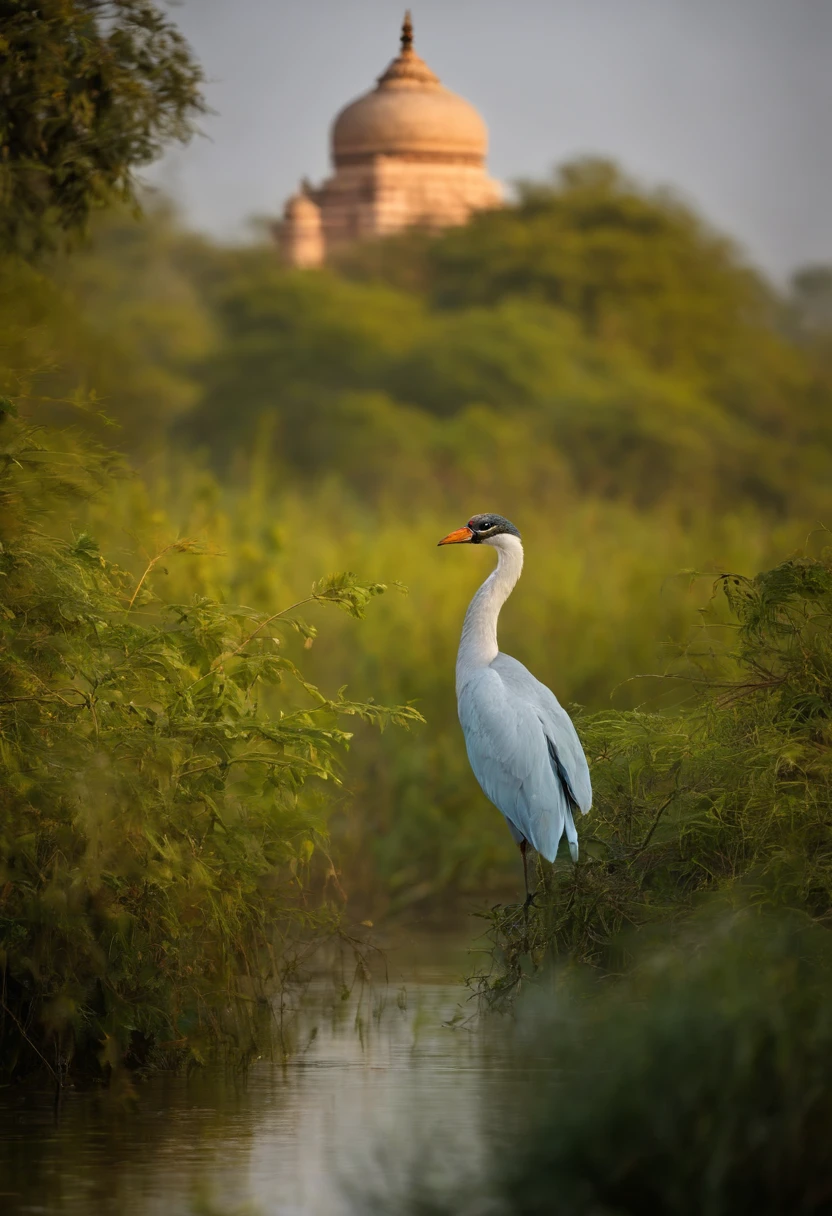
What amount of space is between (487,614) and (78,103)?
11.7 feet

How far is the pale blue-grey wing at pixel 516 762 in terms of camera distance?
683 centimetres

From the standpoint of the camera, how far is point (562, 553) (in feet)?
51.5

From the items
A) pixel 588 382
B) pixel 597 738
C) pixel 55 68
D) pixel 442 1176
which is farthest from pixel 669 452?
pixel 442 1176

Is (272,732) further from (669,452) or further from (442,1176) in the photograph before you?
(669,452)

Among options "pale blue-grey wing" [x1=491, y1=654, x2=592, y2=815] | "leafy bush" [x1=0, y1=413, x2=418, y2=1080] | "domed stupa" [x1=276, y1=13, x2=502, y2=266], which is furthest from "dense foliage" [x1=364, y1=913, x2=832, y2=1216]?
"domed stupa" [x1=276, y1=13, x2=502, y2=266]

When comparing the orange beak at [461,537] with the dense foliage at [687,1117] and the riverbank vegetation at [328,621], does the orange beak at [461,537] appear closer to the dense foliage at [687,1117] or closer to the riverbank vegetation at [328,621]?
the riverbank vegetation at [328,621]

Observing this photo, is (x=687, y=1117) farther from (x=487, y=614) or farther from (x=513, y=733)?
(x=487, y=614)

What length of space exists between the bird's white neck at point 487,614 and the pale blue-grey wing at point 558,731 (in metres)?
0.10

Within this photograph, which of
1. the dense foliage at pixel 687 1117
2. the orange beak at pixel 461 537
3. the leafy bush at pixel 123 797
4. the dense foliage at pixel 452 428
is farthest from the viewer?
the dense foliage at pixel 452 428

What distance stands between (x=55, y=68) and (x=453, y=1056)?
5.24 metres

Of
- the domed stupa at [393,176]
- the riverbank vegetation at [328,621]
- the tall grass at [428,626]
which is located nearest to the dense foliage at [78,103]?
the riverbank vegetation at [328,621]

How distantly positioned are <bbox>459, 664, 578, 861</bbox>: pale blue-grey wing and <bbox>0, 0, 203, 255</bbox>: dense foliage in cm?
380

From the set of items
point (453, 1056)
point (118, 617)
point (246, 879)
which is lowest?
point (453, 1056)

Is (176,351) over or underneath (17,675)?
over
